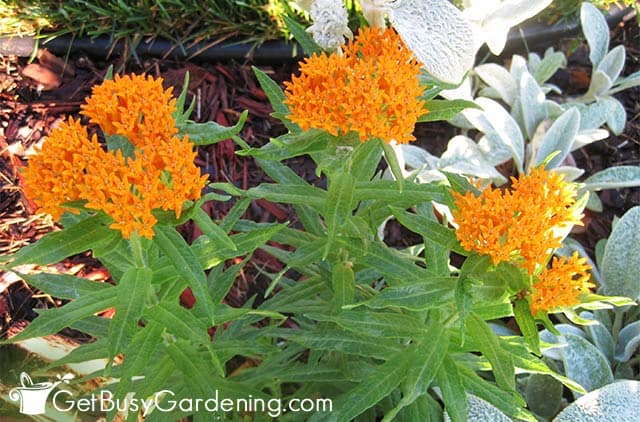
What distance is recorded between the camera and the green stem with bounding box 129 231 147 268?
1300 millimetres

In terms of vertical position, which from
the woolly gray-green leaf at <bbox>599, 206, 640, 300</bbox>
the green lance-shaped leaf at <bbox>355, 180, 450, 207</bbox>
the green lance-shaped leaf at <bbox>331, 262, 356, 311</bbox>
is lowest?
the woolly gray-green leaf at <bbox>599, 206, 640, 300</bbox>

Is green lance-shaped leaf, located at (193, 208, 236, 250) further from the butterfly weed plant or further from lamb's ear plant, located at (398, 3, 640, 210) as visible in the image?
lamb's ear plant, located at (398, 3, 640, 210)

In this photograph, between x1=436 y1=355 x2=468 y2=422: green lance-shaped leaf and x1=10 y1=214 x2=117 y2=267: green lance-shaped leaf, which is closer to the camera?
x1=10 y1=214 x2=117 y2=267: green lance-shaped leaf

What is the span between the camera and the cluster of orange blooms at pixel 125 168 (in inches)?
45.4

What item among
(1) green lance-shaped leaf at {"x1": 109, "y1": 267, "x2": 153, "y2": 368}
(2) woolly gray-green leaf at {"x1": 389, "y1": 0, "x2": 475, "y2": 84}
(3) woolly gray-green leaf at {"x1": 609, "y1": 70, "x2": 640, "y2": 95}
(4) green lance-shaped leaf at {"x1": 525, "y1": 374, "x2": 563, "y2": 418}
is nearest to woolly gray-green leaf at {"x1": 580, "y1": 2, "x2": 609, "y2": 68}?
(3) woolly gray-green leaf at {"x1": 609, "y1": 70, "x2": 640, "y2": 95}

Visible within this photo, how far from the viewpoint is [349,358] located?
1.78m

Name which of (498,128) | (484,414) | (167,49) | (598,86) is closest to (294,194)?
(484,414)

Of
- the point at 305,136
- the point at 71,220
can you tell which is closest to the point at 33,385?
the point at 71,220

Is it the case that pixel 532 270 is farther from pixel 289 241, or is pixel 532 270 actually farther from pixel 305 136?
pixel 289 241

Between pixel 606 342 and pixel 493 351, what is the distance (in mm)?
1063

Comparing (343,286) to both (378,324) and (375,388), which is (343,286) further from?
(375,388)

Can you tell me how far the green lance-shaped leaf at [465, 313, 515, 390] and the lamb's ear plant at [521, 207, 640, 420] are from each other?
0.64 meters

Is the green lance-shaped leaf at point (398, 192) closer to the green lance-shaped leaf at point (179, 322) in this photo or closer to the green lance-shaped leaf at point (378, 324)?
the green lance-shaped leaf at point (378, 324)

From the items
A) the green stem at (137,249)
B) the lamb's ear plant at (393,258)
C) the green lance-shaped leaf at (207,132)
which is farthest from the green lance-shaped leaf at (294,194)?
the green stem at (137,249)
